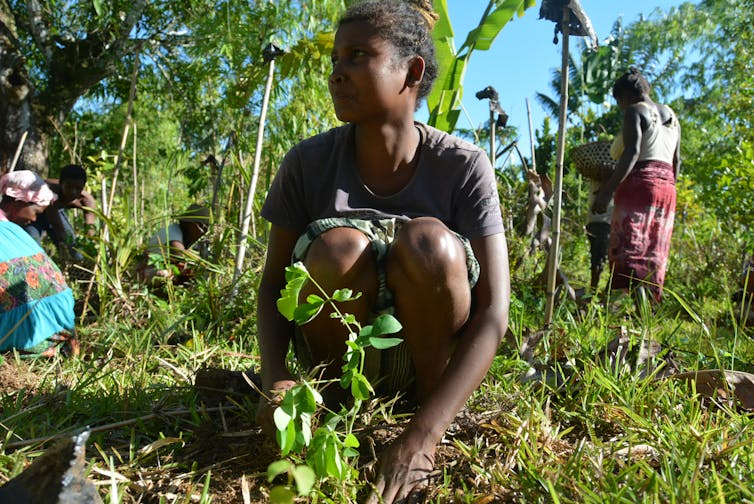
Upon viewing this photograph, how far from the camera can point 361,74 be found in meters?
1.57

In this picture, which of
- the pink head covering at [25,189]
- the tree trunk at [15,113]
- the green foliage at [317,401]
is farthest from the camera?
the tree trunk at [15,113]

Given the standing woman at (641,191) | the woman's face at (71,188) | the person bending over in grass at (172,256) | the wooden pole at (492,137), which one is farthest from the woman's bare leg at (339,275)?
the woman's face at (71,188)

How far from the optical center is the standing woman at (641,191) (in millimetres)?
3426

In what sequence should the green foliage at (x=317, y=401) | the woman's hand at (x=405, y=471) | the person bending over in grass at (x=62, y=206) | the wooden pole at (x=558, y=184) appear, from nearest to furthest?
the green foliage at (x=317, y=401)
the woman's hand at (x=405, y=471)
the wooden pole at (x=558, y=184)
the person bending over in grass at (x=62, y=206)

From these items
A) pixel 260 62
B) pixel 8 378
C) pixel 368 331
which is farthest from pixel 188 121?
pixel 368 331

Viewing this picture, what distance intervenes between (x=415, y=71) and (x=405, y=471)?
3.37 ft

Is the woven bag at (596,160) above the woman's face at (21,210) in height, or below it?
above

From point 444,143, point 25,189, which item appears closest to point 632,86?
point 444,143

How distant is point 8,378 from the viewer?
202 centimetres

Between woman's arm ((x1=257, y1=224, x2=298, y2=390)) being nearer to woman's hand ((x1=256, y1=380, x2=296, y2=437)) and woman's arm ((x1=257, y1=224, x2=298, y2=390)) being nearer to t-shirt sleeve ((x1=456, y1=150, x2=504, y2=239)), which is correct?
woman's hand ((x1=256, y1=380, x2=296, y2=437))

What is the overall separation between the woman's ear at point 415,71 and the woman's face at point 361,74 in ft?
0.24

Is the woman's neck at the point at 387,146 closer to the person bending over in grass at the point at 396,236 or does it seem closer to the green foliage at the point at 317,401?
the person bending over in grass at the point at 396,236

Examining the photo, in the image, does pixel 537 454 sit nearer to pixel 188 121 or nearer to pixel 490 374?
pixel 490 374

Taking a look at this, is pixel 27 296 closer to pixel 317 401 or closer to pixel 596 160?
pixel 317 401
